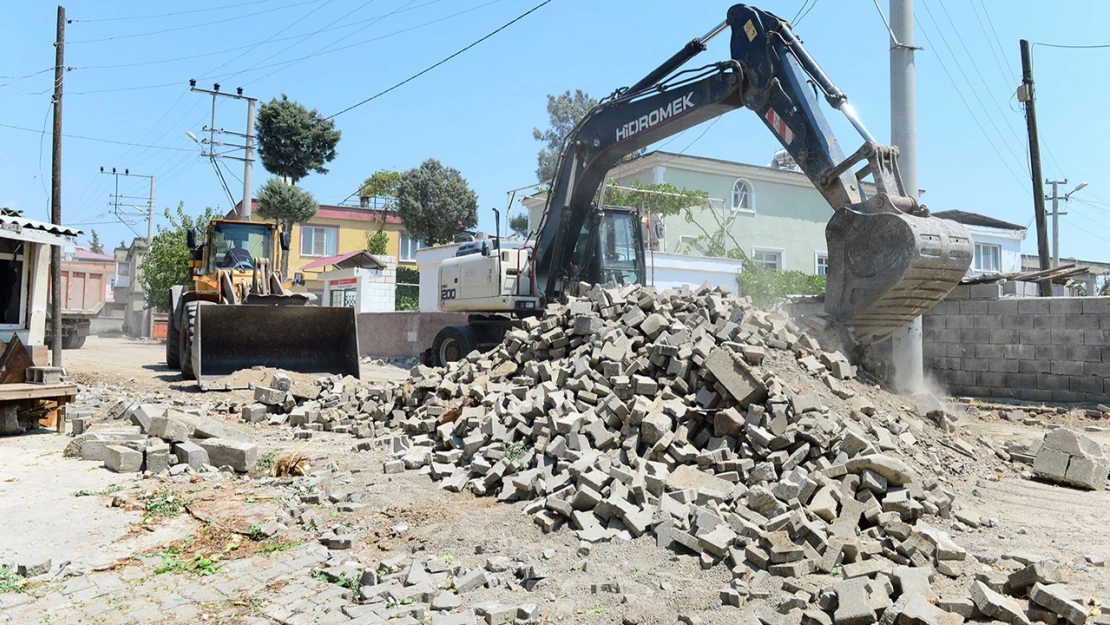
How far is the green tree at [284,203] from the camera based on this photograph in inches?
1241

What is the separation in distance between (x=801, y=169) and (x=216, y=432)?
6.82 metres

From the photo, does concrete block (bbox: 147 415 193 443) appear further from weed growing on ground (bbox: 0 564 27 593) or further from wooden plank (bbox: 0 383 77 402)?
weed growing on ground (bbox: 0 564 27 593)

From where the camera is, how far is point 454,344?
45.8ft

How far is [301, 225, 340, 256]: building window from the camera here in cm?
3750

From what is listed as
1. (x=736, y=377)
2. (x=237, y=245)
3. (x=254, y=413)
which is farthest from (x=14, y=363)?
(x=736, y=377)

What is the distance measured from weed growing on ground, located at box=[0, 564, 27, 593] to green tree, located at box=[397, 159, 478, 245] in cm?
3330

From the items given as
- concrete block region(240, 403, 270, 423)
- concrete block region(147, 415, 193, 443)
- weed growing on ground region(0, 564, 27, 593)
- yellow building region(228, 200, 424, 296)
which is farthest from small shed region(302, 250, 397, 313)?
weed growing on ground region(0, 564, 27, 593)

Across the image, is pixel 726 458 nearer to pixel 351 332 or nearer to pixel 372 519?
pixel 372 519

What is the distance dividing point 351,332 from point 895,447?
29.0 ft

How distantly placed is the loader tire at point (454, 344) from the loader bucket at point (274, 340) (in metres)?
2.02

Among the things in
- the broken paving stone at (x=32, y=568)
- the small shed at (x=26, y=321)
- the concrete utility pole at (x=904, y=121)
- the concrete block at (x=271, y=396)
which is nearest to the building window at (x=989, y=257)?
the concrete utility pole at (x=904, y=121)

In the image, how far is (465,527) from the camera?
5.12m

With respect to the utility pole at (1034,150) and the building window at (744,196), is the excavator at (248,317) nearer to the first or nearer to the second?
the utility pole at (1034,150)

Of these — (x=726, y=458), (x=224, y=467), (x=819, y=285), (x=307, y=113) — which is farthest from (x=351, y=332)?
(x=307, y=113)
